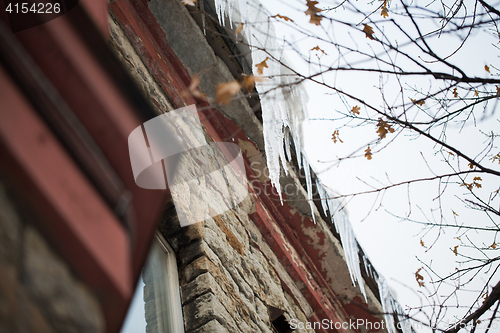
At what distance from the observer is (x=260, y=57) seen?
10.4 feet

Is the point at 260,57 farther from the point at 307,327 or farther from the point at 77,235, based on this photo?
the point at 77,235

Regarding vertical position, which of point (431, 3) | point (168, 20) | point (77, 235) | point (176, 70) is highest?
point (168, 20)

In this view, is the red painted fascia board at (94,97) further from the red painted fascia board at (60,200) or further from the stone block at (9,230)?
the stone block at (9,230)

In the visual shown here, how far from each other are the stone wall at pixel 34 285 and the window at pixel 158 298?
0.91 meters

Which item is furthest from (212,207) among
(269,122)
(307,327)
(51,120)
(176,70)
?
(51,120)

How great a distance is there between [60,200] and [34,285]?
0.52ft

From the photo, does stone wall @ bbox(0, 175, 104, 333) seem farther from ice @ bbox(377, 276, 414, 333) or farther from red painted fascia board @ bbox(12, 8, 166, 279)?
ice @ bbox(377, 276, 414, 333)

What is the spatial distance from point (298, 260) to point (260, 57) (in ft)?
6.05

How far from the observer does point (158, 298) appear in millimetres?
1812

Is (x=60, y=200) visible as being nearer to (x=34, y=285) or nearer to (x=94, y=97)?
(x=34, y=285)

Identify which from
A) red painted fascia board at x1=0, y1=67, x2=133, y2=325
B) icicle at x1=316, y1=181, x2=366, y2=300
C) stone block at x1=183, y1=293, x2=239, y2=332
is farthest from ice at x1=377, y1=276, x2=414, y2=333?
red painted fascia board at x1=0, y1=67, x2=133, y2=325

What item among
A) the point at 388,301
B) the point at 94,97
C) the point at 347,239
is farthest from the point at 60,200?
the point at 388,301

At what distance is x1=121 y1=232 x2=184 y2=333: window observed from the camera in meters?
1.65

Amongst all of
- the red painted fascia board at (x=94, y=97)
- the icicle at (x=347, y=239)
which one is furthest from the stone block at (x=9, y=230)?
the icicle at (x=347, y=239)
